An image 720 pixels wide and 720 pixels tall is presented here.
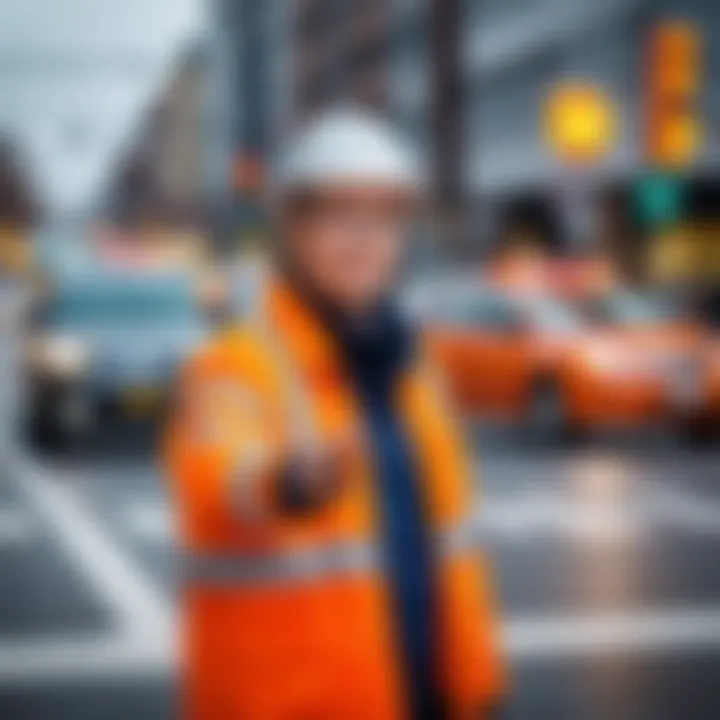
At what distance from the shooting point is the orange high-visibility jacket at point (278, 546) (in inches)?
88.6

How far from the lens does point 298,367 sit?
228 cm

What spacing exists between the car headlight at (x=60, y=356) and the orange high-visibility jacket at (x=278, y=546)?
1001 centimetres

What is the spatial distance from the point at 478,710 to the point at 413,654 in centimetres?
18

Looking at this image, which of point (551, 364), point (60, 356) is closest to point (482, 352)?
point (551, 364)

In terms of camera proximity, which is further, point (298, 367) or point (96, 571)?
point (96, 571)

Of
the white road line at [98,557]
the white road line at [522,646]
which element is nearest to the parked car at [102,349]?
the white road line at [98,557]

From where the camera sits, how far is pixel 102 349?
12.5 meters

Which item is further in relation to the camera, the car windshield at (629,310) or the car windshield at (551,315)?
the car windshield at (551,315)

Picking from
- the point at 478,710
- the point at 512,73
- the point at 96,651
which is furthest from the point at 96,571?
the point at 512,73

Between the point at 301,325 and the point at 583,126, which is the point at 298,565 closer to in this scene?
the point at 301,325

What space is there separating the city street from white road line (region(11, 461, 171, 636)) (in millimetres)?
12

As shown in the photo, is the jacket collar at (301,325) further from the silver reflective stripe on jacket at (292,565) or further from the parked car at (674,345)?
the parked car at (674,345)

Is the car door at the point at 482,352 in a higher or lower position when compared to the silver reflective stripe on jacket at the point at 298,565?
lower

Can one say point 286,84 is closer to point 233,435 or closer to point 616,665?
point 616,665
